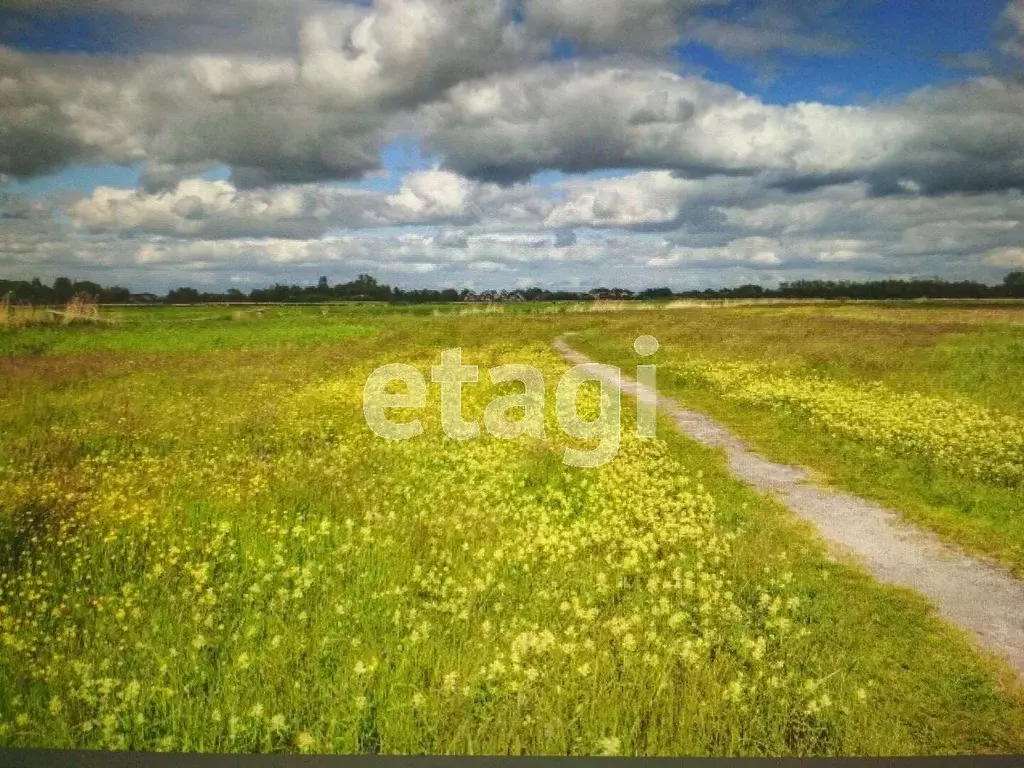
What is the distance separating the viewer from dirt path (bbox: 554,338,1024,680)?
5238 mm

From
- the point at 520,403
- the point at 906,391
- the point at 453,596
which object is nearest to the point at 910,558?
the point at 453,596

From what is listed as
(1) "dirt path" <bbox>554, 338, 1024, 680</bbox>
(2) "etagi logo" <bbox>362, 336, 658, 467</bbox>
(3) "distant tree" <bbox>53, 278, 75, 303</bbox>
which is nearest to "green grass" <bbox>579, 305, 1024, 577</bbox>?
(1) "dirt path" <bbox>554, 338, 1024, 680</bbox>

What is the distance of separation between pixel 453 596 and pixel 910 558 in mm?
4440

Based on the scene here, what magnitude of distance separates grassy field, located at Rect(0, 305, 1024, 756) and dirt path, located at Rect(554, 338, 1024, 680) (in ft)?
0.91

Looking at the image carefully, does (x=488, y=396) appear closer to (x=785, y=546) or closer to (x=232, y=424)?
(x=232, y=424)

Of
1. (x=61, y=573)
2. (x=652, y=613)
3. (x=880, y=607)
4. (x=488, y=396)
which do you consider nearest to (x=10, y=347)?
(x=61, y=573)

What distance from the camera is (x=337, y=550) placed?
20.7 feet

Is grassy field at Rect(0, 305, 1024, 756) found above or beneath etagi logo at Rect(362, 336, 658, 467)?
beneath

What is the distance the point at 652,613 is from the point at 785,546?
215 centimetres

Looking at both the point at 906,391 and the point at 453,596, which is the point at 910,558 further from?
the point at 906,391

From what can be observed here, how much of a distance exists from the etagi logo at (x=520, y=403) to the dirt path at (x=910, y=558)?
8.61 ft

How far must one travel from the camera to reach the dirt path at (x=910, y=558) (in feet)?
17.2

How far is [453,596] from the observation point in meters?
5.60

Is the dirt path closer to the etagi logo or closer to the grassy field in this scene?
the grassy field
